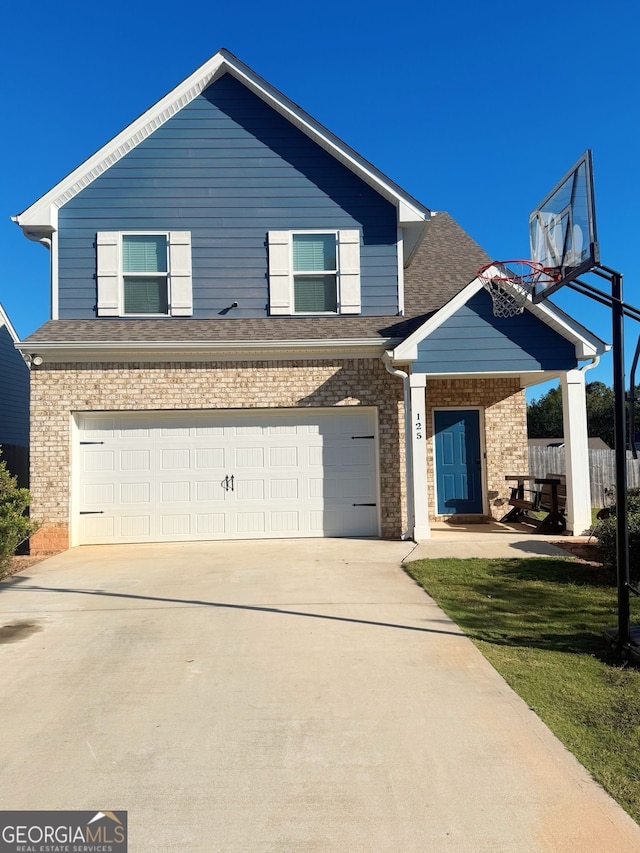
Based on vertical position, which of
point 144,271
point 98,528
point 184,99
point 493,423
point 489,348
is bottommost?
point 98,528

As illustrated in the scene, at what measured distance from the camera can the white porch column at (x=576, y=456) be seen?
10.8 metres

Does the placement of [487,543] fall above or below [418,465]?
below

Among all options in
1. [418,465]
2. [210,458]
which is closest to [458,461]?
[418,465]

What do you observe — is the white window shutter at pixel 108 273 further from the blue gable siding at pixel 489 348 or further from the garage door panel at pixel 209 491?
the blue gable siding at pixel 489 348

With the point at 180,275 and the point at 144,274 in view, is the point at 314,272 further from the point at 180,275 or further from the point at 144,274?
the point at 144,274

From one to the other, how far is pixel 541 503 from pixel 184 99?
1031cm

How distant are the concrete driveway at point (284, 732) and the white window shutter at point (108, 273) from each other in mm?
6115

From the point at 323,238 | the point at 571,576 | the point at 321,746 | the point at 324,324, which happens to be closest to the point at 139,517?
the point at 324,324

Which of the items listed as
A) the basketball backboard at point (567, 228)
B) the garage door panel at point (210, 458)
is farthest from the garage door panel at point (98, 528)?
the basketball backboard at point (567, 228)

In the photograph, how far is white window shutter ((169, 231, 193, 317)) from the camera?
11.6m

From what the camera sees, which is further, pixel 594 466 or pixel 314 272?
pixel 594 466

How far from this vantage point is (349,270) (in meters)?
11.7

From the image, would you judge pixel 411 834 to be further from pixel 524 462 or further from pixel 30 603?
pixel 524 462

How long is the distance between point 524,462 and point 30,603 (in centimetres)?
997
